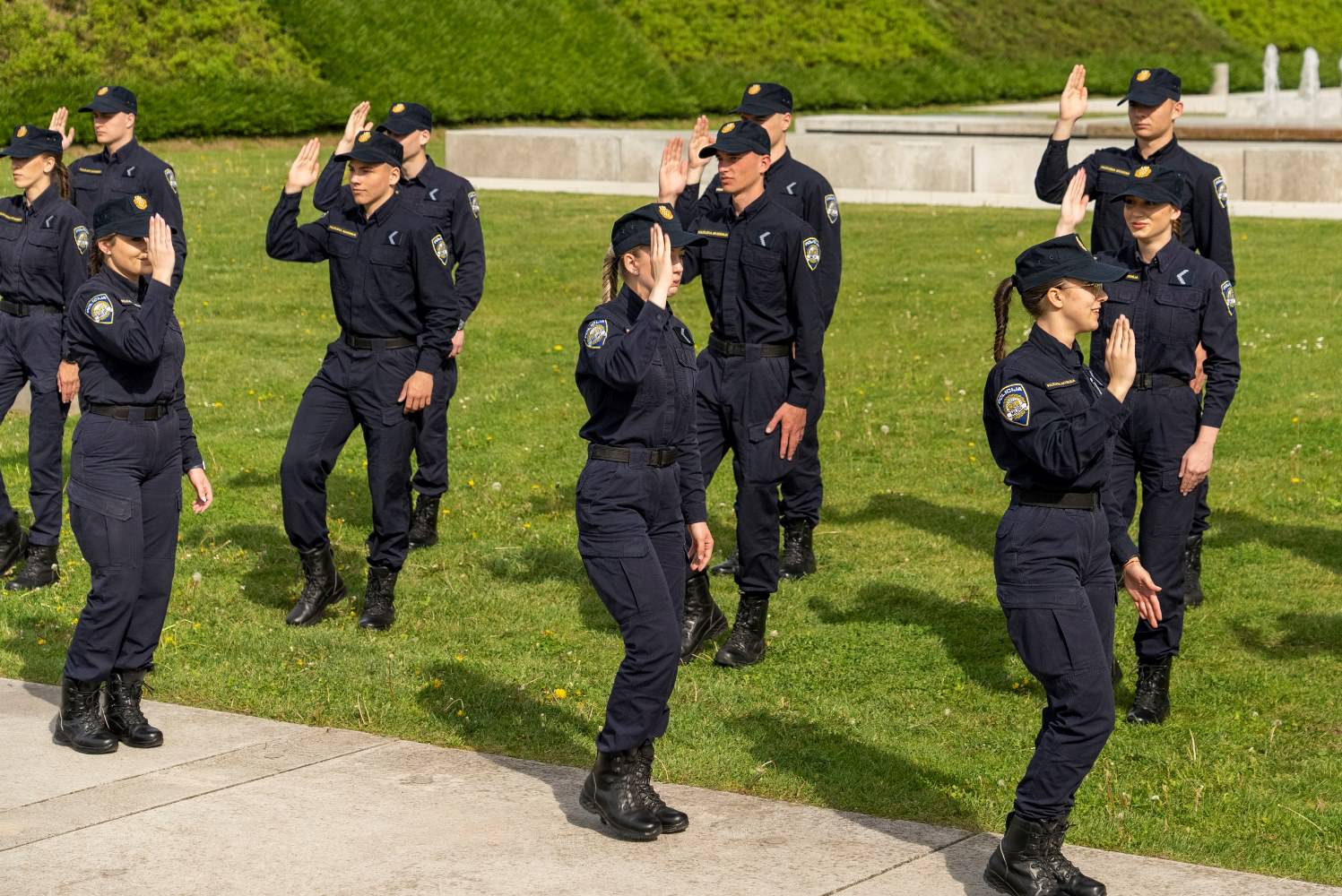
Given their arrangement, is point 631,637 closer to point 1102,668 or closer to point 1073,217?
point 1102,668

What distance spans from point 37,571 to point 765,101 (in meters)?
4.62

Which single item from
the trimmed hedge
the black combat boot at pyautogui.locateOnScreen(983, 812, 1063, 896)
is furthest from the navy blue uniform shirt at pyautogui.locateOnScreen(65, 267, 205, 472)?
the trimmed hedge

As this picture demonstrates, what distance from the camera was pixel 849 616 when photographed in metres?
9.65

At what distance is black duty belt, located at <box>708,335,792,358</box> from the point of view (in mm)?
8859

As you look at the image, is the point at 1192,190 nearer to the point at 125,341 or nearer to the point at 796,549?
the point at 796,549

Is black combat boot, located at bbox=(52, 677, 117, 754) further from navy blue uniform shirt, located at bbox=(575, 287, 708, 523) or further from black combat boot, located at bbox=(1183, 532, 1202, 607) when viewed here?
black combat boot, located at bbox=(1183, 532, 1202, 607)

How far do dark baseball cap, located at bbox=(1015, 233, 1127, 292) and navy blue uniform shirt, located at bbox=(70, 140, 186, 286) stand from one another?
6641mm

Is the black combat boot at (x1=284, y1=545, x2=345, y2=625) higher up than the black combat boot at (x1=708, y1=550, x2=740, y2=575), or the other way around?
the black combat boot at (x1=284, y1=545, x2=345, y2=625)

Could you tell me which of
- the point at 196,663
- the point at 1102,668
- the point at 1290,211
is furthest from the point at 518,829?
the point at 1290,211

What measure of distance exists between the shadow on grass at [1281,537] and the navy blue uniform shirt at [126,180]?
6371 mm

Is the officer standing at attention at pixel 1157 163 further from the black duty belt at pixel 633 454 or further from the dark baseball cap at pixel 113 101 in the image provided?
the dark baseball cap at pixel 113 101

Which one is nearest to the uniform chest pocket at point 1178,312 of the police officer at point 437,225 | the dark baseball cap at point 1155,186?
the dark baseball cap at point 1155,186

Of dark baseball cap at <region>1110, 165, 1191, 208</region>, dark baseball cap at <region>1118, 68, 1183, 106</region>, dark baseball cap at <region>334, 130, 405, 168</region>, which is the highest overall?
dark baseball cap at <region>1118, 68, 1183, 106</region>

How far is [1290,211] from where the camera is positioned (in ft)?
72.6
